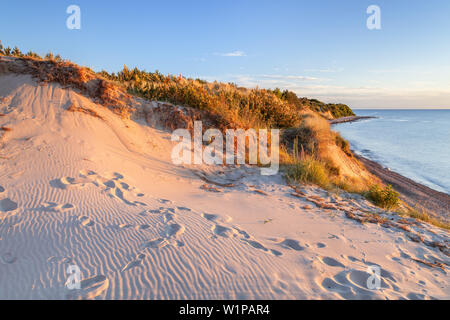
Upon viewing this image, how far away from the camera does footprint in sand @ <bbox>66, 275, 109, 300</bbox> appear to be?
198 cm

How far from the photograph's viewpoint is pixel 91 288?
6.77 ft

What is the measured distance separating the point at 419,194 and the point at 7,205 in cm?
1382

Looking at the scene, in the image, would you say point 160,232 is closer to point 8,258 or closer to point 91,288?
point 91,288

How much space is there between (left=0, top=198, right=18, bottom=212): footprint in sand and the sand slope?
0.01 m

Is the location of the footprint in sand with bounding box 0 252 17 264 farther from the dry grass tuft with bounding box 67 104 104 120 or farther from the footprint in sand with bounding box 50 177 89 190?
the dry grass tuft with bounding box 67 104 104 120

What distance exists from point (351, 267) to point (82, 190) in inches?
157

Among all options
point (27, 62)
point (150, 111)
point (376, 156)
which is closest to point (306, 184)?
point (150, 111)

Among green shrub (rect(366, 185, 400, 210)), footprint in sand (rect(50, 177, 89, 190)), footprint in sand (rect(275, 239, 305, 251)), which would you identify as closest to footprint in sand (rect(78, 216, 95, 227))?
footprint in sand (rect(50, 177, 89, 190))

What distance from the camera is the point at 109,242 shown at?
2730mm

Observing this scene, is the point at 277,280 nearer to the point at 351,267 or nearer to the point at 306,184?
the point at 351,267

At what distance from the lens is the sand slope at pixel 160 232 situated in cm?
221

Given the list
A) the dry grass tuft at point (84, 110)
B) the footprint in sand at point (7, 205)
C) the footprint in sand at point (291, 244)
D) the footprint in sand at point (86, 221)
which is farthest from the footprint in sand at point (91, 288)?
the dry grass tuft at point (84, 110)
